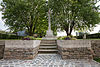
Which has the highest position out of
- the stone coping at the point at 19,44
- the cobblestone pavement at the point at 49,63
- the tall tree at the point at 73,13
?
the tall tree at the point at 73,13

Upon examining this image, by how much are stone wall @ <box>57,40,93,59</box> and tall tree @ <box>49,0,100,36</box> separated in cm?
1040

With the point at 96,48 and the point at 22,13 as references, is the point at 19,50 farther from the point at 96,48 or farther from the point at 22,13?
the point at 22,13

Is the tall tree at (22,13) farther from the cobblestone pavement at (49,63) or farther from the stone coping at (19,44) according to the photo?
the cobblestone pavement at (49,63)

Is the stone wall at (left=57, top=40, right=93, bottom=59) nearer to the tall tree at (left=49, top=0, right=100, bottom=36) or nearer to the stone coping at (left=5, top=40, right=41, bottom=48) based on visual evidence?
the stone coping at (left=5, top=40, right=41, bottom=48)

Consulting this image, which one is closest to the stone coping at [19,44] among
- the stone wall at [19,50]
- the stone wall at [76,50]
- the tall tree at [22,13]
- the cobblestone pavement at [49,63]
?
the stone wall at [19,50]

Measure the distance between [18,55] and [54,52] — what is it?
312 centimetres

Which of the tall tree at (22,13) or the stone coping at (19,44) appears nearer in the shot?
the stone coping at (19,44)

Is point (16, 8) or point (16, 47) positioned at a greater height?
point (16, 8)

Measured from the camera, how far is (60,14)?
52.8 ft

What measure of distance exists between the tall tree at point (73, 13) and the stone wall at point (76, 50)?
34.1ft

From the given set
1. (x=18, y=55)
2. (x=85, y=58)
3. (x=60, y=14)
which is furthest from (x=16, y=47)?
(x=60, y=14)

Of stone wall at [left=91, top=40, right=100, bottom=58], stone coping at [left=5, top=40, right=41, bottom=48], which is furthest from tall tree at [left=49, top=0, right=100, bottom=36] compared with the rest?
stone coping at [left=5, top=40, right=41, bottom=48]

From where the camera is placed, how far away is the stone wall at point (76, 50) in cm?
532

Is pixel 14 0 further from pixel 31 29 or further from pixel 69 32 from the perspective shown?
pixel 69 32
